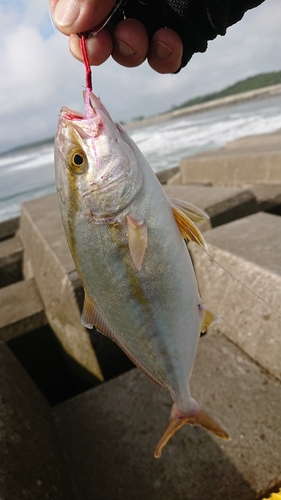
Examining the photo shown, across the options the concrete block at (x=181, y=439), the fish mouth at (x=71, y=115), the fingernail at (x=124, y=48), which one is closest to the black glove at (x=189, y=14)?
the fingernail at (x=124, y=48)

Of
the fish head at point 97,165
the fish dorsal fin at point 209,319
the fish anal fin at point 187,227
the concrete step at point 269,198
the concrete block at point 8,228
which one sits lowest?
the concrete step at point 269,198

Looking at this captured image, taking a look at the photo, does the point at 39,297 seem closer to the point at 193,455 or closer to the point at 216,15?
the point at 193,455

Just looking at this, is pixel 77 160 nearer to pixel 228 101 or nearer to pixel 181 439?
pixel 181 439

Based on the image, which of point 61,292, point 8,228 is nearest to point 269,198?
point 61,292

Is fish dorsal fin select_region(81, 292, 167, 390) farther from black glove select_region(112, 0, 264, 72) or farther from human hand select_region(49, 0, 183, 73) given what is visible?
black glove select_region(112, 0, 264, 72)

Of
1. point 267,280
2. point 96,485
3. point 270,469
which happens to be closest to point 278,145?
point 267,280

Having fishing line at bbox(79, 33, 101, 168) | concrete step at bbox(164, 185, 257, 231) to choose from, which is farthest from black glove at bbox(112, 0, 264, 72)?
concrete step at bbox(164, 185, 257, 231)

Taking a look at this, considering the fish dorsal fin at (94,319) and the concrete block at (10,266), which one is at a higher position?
the fish dorsal fin at (94,319)

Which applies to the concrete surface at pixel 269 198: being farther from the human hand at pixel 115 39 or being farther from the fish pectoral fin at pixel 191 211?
the fish pectoral fin at pixel 191 211
